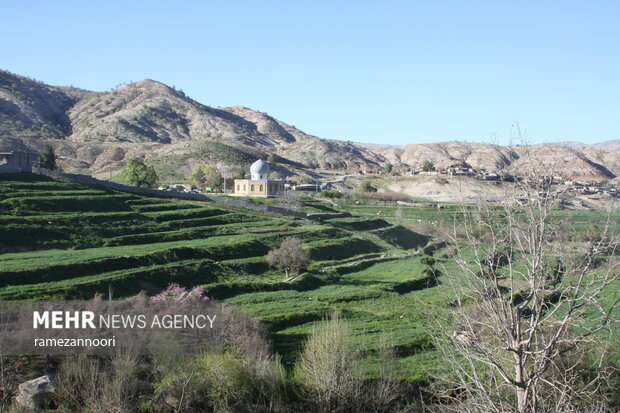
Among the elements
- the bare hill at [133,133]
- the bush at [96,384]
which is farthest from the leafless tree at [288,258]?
the bare hill at [133,133]

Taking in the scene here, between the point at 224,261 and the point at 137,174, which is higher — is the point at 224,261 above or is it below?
below

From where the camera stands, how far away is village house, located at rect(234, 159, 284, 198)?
75875 millimetres

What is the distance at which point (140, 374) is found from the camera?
61.1 feet

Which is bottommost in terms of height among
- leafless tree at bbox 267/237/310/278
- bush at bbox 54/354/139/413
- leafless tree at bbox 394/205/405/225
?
bush at bbox 54/354/139/413

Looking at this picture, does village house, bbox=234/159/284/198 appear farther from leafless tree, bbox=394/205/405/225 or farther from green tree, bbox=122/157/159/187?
leafless tree, bbox=394/205/405/225

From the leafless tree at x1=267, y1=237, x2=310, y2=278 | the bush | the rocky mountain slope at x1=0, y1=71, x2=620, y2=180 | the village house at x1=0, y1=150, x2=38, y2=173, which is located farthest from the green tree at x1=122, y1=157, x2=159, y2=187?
the bush

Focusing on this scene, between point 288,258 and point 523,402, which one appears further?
point 288,258

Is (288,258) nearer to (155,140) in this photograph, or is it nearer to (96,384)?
(96,384)

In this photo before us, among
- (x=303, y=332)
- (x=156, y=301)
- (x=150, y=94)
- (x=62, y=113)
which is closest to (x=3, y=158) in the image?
(x=156, y=301)

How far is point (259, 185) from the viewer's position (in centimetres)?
7631

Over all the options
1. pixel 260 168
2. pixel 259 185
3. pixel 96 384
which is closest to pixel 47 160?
pixel 259 185

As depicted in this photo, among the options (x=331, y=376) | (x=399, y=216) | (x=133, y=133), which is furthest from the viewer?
(x=133, y=133)

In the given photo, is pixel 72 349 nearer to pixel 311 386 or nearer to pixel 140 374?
pixel 140 374

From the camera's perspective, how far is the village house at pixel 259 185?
249ft
